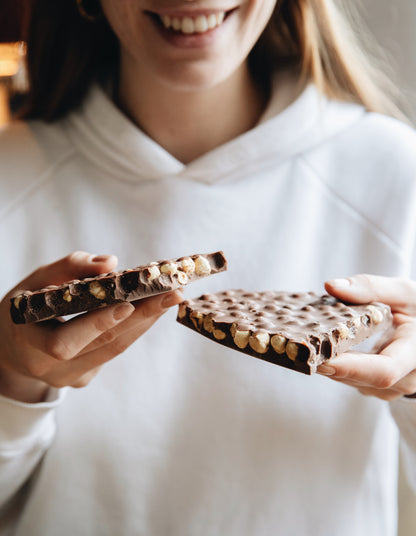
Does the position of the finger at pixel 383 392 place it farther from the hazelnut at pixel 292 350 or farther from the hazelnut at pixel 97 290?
the hazelnut at pixel 97 290

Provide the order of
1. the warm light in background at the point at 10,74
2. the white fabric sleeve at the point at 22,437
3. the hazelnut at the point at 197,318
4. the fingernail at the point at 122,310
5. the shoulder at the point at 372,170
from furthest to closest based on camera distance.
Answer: the warm light in background at the point at 10,74 → the shoulder at the point at 372,170 → the white fabric sleeve at the point at 22,437 → the hazelnut at the point at 197,318 → the fingernail at the point at 122,310

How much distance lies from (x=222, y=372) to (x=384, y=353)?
0.35 m

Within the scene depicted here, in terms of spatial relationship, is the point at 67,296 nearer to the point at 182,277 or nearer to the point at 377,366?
the point at 182,277

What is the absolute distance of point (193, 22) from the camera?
3.14 ft

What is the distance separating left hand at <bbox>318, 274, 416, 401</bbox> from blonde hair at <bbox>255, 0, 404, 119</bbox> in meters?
0.45

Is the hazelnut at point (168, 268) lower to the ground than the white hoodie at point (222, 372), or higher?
higher

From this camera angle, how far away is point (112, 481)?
3.42 feet

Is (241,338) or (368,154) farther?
(368,154)

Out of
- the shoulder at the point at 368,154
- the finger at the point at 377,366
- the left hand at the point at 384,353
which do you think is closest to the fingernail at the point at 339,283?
the left hand at the point at 384,353

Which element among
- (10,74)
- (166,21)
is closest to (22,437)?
(166,21)

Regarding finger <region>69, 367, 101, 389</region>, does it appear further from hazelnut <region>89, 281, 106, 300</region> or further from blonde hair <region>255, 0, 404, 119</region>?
blonde hair <region>255, 0, 404, 119</region>

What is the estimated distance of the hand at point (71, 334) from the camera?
0.72 metres

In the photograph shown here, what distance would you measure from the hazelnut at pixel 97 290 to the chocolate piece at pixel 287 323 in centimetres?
16

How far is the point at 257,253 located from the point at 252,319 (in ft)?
1.01
